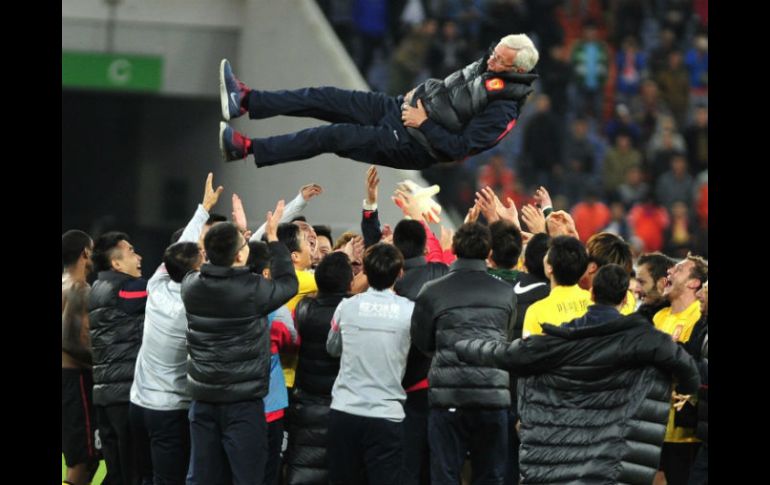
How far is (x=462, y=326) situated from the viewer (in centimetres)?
705

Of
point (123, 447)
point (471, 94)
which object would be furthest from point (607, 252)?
point (123, 447)

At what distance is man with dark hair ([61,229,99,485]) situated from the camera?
28.0ft

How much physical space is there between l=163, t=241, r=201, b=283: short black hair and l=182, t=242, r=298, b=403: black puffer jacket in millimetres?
270

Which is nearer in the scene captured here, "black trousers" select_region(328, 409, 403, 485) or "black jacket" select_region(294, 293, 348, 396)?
"black trousers" select_region(328, 409, 403, 485)

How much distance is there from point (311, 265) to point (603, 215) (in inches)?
260

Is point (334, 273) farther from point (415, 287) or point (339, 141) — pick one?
point (339, 141)

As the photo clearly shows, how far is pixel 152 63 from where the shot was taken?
16188 millimetres

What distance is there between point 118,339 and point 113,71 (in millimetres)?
8719

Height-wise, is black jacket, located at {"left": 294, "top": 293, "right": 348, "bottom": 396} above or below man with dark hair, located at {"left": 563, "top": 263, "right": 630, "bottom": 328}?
below

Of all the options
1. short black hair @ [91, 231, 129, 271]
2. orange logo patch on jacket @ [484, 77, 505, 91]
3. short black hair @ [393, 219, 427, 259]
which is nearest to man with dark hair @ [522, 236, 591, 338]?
short black hair @ [393, 219, 427, 259]

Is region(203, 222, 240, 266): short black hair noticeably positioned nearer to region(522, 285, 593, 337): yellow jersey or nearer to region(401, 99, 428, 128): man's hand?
region(401, 99, 428, 128): man's hand

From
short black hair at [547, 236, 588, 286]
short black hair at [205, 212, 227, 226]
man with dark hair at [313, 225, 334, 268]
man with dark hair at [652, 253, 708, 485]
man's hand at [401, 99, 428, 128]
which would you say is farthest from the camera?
man with dark hair at [313, 225, 334, 268]

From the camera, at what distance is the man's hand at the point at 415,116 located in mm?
7738
